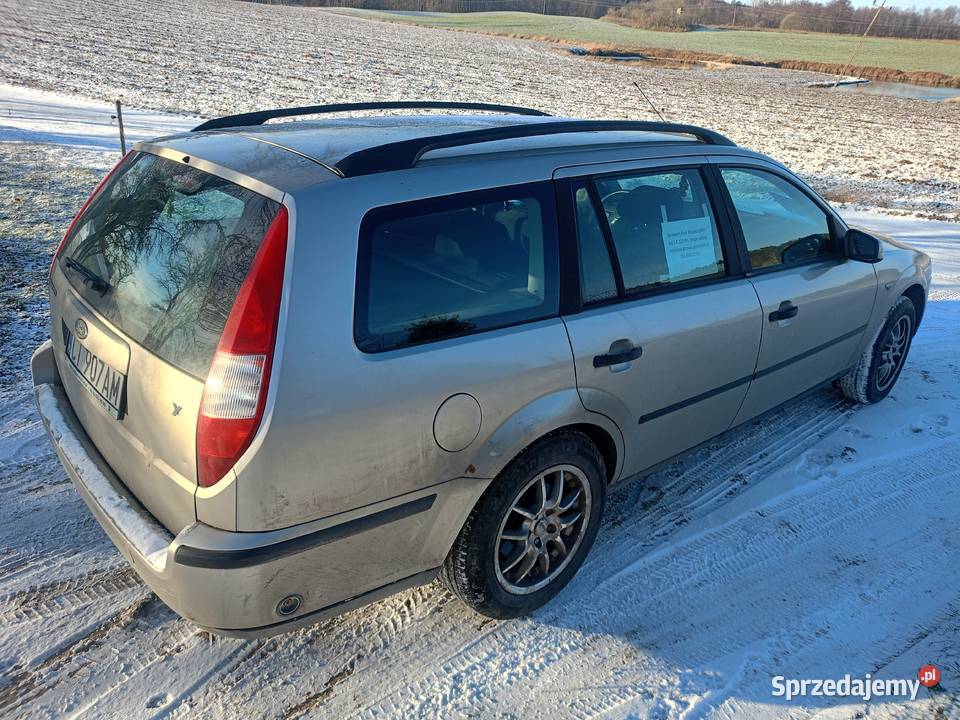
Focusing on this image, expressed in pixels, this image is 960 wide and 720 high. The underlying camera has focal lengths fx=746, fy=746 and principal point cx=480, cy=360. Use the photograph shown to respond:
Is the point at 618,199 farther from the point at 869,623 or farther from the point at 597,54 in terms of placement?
the point at 597,54

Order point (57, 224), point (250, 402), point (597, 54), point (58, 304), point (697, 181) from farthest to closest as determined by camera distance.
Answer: point (597, 54), point (57, 224), point (697, 181), point (58, 304), point (250, 402)

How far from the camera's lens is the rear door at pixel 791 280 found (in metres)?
3.71

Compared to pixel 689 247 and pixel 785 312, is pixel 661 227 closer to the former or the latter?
pixel 689 247

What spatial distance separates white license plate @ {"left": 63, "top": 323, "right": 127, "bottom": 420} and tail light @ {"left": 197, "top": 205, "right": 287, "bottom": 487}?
491 mm

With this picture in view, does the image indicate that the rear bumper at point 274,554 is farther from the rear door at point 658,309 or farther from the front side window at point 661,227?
the front side window at point 661,227

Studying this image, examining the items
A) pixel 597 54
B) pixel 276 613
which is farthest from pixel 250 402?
pixel 597 54

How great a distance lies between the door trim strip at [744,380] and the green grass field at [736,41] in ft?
142

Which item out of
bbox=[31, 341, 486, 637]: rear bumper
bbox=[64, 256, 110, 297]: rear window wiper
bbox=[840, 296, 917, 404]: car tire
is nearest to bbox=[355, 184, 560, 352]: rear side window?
bbox=[31, 341, 486, 637]: rear bumper

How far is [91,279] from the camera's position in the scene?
274 centimetres

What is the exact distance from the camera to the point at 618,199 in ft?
10.4

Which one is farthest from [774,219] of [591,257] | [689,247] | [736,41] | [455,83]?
[736,41]

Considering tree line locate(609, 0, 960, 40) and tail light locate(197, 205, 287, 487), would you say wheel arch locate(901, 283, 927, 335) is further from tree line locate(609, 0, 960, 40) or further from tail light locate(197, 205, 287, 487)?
tree line locate(609, 0, 960, 40)

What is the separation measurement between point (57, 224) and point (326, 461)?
19.5ft

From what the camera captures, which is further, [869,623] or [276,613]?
[869,623]
